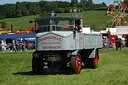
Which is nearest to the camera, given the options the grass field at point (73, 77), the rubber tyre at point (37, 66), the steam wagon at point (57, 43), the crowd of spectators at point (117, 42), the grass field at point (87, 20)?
the grass field at point (73, 77)

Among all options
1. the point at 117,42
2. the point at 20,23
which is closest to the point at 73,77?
the point at 117,42

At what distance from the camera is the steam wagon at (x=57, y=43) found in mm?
13078

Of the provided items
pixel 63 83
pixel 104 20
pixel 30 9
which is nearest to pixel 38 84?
pixel 63 83

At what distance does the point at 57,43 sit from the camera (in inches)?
514

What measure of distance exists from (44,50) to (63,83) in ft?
10.9

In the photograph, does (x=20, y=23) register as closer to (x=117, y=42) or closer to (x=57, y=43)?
(x=117, y=42)

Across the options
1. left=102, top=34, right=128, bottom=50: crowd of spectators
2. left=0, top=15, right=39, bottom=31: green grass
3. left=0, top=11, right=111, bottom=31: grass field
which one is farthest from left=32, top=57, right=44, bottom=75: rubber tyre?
left=0, top=15, right=39, bottom=31: green grass

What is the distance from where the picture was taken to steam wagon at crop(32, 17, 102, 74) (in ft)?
42.9

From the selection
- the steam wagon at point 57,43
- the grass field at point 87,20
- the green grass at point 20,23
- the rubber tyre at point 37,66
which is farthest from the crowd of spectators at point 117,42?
the green grass at point 20,23

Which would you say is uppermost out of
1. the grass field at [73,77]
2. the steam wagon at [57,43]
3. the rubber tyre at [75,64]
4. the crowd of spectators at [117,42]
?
the steam wagon at [57,43]

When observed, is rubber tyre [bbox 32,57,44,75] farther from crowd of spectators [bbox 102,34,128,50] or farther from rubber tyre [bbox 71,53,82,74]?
crowd of spectators [bbox 102,34,128,50]

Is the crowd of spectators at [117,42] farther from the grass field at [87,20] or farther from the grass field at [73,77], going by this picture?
the grass field at [87,20]

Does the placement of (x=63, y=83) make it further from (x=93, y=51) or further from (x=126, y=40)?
(x=126, y=40)

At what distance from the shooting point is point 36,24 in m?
14.4
